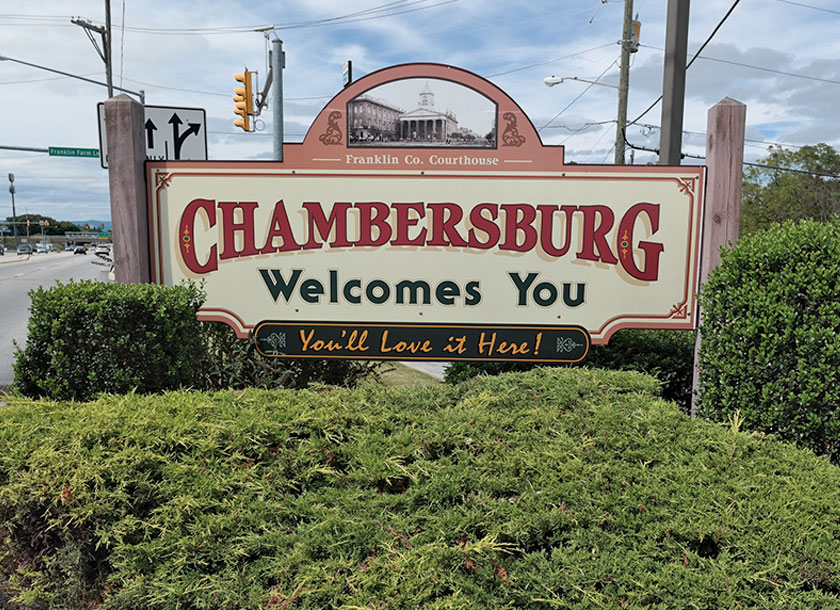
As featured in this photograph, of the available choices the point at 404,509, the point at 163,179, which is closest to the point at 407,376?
the point at 163,179

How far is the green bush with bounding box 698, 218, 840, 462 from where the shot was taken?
326 cm

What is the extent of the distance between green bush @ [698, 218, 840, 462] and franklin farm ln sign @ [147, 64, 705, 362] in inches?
43.3

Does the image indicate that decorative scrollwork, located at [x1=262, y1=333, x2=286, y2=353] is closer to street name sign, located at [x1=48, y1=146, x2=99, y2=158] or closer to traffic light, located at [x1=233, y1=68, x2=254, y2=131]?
traffic light, located at [x1=233, y1=68, x2=254, y2=131]

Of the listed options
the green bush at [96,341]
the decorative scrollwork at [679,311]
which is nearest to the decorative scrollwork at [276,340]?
the green bush at [96,341]

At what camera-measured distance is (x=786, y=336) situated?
3312mm

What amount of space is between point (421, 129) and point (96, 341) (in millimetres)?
2708

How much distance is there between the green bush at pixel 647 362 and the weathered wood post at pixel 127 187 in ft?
8.74

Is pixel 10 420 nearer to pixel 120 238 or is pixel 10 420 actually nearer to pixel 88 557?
pixel 88 557

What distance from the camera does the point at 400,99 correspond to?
4.66 meters

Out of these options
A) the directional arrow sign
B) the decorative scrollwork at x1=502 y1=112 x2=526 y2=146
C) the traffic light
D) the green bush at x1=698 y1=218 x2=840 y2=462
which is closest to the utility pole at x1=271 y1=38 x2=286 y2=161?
the traffic light

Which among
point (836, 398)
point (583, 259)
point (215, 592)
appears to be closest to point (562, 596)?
point (215, 592)

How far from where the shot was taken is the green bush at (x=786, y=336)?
3.26m

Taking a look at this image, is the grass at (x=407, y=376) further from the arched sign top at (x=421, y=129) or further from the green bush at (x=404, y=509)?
the green bush at (x=404, y=509)

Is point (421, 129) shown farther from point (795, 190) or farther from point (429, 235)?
point (795, 190)
